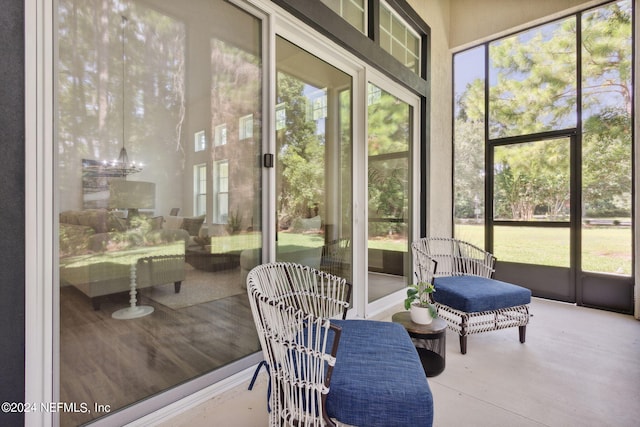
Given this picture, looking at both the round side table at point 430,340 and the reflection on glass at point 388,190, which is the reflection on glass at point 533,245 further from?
the round side table at point 430,340

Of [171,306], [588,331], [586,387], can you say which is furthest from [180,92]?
[588,331]

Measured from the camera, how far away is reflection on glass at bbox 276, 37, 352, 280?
7.30 feet

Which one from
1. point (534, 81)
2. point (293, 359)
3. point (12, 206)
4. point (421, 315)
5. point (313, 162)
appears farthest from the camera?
point (534, 81)

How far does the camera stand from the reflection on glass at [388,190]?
3131mm

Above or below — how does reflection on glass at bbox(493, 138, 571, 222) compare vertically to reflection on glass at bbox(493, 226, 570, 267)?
above

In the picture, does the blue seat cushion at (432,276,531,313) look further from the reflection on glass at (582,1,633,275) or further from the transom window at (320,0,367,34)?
the transom window at (320,0,367,34)

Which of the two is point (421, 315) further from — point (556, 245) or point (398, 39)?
point (398, 39)

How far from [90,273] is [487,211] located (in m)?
4.30

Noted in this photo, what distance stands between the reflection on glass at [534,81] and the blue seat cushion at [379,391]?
147 inches

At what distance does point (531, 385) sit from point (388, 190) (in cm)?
207

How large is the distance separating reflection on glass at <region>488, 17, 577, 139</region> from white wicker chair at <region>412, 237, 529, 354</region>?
1.81 metres

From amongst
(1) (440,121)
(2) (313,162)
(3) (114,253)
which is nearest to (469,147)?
(1) (440,121)

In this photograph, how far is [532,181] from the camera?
3.77 m

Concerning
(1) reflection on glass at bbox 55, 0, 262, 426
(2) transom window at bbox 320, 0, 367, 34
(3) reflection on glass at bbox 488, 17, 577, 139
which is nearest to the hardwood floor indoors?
(1) reflection on glass at bbox 55, 0, 262, 426
